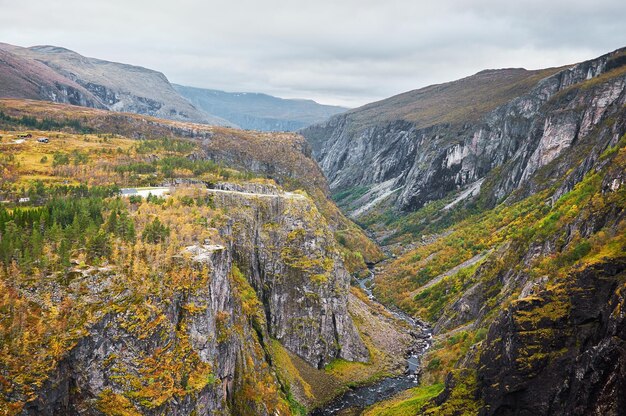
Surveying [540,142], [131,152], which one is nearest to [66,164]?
[131,152]

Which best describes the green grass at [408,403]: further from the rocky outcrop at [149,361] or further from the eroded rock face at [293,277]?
the rocky outcrop at [149,361]

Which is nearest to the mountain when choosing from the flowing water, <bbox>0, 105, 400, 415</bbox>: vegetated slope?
the flowing water

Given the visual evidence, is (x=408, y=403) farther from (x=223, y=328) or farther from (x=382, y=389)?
(x=223, y=328)

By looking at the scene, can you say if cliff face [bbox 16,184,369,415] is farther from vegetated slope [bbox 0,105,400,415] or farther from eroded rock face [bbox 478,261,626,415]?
eroded rock face [bbox 478,261,626,415]

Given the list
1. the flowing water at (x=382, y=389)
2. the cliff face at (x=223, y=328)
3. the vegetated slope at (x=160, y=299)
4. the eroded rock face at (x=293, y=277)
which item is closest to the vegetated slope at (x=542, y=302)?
the flowing water at (x=382, y=389)

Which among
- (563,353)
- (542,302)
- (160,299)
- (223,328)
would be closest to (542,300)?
(542,302)
